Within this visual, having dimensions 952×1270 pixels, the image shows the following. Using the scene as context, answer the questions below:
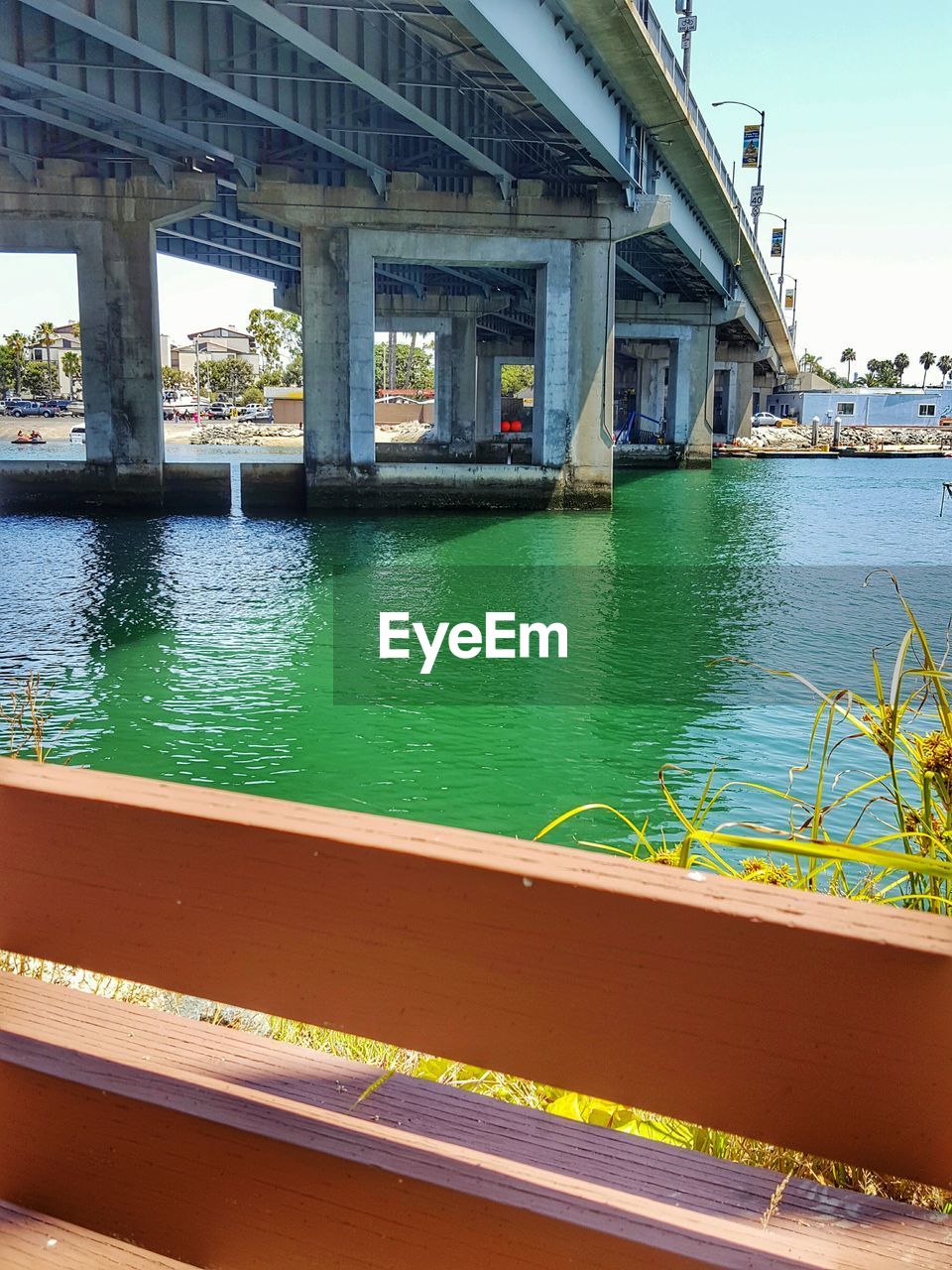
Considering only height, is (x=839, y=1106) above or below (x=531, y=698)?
above

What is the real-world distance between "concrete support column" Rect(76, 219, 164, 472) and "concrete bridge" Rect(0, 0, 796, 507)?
0.22 feet

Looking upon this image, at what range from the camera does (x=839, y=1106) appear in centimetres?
148

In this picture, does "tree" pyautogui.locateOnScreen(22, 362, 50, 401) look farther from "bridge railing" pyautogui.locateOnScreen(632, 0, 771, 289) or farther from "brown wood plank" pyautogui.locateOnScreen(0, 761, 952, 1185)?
"brown wood plank" pyautogui.locateOnScreen(0, 761, 952, 1185)

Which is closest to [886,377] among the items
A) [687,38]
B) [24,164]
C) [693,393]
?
[693,393]

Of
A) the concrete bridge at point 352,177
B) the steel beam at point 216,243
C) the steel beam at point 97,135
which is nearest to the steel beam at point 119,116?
the concrete bridge at point 352,177

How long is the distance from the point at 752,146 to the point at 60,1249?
271 ft

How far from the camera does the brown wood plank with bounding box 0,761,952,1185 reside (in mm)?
1451

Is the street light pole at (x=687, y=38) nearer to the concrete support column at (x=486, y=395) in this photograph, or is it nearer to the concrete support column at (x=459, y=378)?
the concrete support column at (x=459, y=378)

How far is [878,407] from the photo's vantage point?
440 feet

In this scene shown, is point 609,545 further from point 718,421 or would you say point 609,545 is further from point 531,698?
point 718,421

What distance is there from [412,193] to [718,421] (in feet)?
245

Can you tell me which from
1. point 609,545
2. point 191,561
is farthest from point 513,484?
point 191,561

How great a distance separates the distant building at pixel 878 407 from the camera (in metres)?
132

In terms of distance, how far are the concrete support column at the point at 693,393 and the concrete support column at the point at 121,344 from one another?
36900 millimetres
